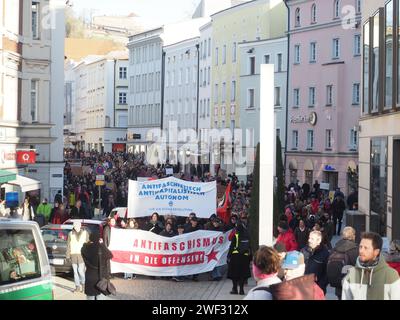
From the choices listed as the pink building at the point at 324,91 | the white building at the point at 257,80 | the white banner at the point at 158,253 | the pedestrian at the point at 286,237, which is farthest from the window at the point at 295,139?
the pedestrian at the point at 286,237

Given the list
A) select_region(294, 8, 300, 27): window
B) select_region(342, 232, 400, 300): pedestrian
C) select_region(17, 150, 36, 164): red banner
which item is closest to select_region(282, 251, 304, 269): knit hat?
select_region(342, 232, 400, 300): pedestrian

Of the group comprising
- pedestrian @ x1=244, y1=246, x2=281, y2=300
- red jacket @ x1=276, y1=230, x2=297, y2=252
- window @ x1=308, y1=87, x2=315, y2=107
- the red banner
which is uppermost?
window @ x1=308, y1=87, x2=315, y2=107

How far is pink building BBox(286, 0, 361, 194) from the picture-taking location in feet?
190

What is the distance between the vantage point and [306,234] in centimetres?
2042

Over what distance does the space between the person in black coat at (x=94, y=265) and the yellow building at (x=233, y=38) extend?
56497 mm

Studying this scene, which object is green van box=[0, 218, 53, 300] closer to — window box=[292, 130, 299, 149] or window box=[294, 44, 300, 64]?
window box=[292, 130, 299, 149]

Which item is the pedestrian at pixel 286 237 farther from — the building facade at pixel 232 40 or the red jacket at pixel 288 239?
the building facade at pixel 232 40

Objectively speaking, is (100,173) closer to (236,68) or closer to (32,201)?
(32,201)

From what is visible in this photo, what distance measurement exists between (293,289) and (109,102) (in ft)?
370

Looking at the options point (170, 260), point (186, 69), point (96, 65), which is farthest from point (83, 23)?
point (170, 260)

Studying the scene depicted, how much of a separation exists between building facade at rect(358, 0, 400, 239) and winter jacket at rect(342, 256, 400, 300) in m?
17.4

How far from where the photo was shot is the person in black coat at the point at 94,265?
56.5 feet

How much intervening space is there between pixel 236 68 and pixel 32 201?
44067 millimetres

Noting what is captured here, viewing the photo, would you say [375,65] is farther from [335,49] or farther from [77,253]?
[335,49]
